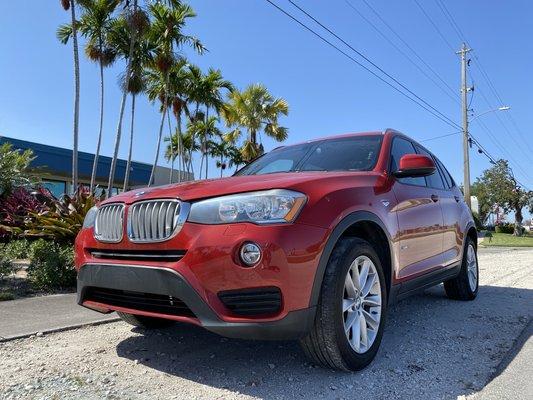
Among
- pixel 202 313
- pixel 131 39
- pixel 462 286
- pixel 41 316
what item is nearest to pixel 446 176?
pixel 462 286

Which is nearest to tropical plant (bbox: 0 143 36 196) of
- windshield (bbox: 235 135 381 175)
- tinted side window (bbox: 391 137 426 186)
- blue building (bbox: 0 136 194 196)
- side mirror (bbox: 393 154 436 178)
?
windshield (bbox: 235 135 381 175)

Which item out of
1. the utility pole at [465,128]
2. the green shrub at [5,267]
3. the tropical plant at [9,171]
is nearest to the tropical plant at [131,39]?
the tropical plant at [9,171]

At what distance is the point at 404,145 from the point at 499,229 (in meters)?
64.0

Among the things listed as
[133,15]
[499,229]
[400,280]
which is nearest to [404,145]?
[400,280]

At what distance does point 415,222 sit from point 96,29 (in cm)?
1767

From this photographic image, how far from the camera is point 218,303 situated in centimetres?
288

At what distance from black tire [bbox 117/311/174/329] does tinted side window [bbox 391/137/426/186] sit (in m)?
2.37

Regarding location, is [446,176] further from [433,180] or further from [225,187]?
[225,187]

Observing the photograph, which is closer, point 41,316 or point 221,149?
point 41,316

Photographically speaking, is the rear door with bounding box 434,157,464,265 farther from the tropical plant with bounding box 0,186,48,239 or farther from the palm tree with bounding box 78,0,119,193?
the palm tree with bounding box 78,0,119,193

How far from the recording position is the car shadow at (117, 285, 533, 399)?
3088 millimetres

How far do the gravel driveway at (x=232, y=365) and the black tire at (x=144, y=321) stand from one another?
7 cm

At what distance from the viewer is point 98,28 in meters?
18.7

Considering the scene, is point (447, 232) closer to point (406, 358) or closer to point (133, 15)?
point (406, 358)
